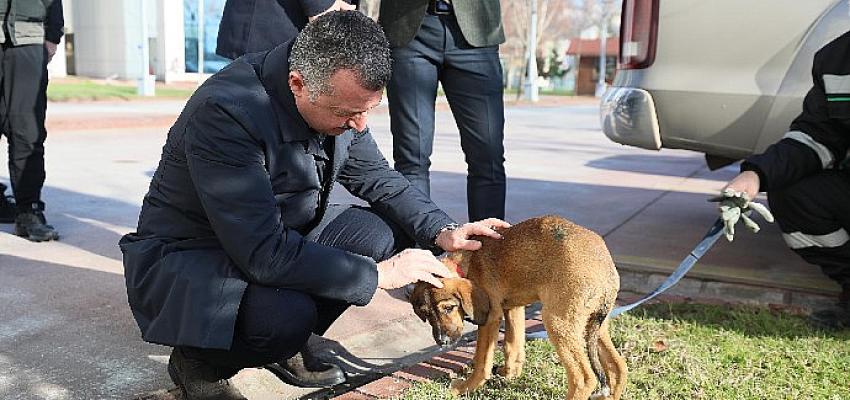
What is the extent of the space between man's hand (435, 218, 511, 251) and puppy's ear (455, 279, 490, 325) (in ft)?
0.57

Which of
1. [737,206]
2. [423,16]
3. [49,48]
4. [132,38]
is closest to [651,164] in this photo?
[423,16]

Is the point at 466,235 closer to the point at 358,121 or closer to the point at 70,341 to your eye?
the point at 358,121

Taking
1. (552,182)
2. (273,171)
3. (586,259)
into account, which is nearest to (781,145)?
(586,259)

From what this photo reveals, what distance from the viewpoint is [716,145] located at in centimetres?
433

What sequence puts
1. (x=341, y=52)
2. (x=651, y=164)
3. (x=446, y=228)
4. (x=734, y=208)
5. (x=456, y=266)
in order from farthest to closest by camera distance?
1. (x=651, y=164)
2. (x=734, y=208)
3. (x=446, y=228)
4. (x=456, y=266)
5. (x=341, y=52)

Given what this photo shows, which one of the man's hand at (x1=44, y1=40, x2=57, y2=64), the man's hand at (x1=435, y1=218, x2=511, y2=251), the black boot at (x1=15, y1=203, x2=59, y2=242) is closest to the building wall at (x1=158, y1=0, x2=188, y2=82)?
the man's hand at (x1=44, y1=40, x2=57, y2=64)

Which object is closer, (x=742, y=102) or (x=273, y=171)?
(x=273, y=171)

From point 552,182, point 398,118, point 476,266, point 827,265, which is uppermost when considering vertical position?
point 398,118

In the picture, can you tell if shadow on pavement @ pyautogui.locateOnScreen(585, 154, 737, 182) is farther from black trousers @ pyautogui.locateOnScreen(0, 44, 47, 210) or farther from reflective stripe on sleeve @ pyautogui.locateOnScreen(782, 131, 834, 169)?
black trousers @ pyautogui.locateOnScreen(0, 44, 47, 210)

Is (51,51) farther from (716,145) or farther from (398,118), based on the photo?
(716,145)

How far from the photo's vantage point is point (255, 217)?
230 cm

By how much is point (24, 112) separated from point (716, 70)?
3.97 metres

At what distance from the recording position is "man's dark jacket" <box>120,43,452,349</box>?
2.29 meters

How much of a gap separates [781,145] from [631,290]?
3.85 ft
